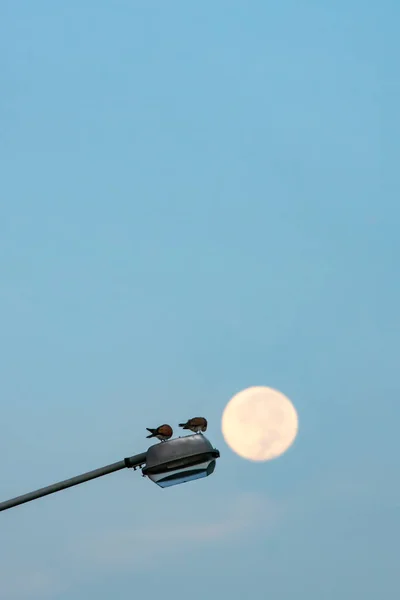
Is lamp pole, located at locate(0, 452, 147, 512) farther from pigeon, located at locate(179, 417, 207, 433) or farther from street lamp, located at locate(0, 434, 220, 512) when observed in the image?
pigeon, located at locate(179, 417, 207, 433)

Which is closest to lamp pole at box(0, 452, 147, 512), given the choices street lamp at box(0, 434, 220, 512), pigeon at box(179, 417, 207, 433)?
street lamp at box(0, 434, 220, 512)

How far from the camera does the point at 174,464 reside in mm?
18656

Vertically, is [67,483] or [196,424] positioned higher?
[196,424]

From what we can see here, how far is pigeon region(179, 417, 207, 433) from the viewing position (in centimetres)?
1878

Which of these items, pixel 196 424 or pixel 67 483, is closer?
pixel 67 483

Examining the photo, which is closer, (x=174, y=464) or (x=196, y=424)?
(x=174, y=464)

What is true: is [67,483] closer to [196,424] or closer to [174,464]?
[174,464]

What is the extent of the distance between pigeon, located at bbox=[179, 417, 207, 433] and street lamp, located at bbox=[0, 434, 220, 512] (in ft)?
0.42

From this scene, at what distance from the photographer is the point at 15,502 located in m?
18.6

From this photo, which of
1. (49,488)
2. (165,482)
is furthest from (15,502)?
(165,482)

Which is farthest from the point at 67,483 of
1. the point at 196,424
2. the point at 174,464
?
the point at 196,424

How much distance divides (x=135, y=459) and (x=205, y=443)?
80 cm

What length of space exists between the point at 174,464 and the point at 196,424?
52 cm

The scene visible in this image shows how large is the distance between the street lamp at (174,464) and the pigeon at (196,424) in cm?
13
